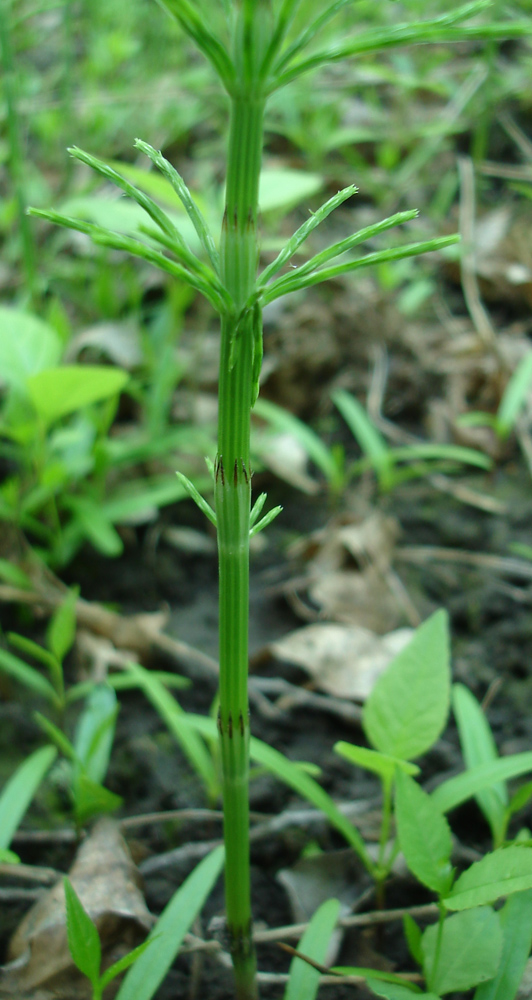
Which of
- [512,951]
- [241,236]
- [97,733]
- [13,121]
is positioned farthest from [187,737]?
[13,121]

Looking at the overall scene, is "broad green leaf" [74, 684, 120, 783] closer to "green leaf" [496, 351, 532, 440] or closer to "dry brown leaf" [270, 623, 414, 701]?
"dry brown leaf" [270, 623, 414, 701]

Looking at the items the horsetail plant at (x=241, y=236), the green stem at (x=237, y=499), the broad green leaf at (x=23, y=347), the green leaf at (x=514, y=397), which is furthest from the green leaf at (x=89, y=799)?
the green leaf at (x=514, y=397)

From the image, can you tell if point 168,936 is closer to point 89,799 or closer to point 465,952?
point 89,799

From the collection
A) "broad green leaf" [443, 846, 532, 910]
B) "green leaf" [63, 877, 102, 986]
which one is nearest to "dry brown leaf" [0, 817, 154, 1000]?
"green leaf" [63, 877, 102, 986]

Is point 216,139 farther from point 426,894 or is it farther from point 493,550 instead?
point 426,894

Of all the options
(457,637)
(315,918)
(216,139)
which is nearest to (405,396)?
(457,637)

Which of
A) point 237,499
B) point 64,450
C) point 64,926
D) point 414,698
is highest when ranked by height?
point 64,450
